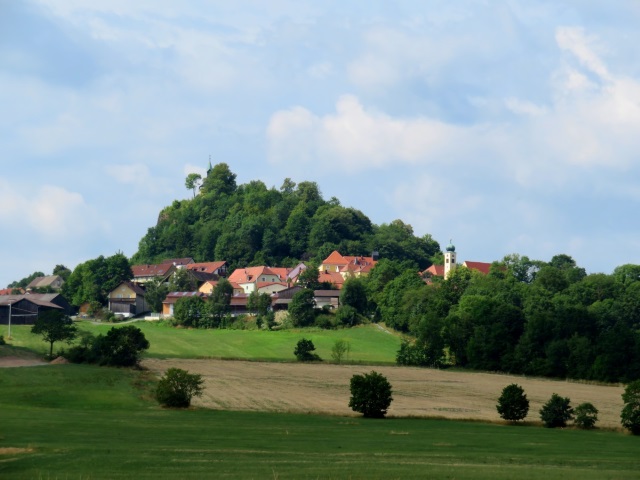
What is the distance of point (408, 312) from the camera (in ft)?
456

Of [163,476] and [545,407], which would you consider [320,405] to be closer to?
[545,407]

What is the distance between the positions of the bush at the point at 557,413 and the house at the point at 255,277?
125102mm

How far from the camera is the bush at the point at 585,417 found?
5972 cm

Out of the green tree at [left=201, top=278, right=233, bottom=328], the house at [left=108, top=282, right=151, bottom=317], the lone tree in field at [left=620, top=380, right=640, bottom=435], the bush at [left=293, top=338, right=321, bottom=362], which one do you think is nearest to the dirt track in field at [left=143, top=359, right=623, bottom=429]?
the lone tree in field at [left=620, top=380, right=640, bottom=435]

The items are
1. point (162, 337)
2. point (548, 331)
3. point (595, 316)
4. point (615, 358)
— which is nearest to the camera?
point (615, 358)

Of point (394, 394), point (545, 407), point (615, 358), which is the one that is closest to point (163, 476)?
point (545, 407)

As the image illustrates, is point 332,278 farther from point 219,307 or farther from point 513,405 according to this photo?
point 513,405

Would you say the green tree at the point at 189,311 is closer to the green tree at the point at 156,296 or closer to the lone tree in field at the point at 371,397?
the green tree at the point at 156,296

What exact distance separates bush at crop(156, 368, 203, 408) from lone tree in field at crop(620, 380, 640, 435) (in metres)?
27.3

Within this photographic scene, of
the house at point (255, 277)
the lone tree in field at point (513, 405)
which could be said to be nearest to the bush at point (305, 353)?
the lone tree in field at point (513, 405)

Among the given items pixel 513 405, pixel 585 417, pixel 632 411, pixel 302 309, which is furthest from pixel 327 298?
pixel 632 411

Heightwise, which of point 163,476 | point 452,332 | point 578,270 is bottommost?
point 163,476

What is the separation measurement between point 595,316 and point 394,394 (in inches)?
1913

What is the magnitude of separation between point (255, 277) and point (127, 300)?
26.6m
